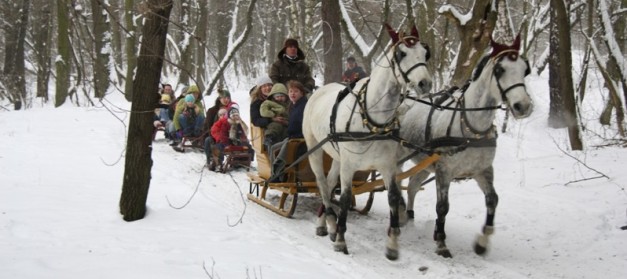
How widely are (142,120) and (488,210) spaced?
11.6ft

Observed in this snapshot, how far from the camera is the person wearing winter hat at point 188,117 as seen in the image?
11672 mm

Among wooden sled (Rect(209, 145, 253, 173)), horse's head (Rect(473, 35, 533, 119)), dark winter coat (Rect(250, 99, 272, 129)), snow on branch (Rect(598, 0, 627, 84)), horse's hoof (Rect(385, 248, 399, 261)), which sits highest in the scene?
snow on branch (Rect(598, 0, 627, 84))

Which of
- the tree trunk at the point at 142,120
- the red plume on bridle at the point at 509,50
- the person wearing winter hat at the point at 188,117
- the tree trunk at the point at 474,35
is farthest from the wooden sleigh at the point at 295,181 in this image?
the person wearing winter hat at the point at 188,117

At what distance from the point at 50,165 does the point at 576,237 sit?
7.51 m

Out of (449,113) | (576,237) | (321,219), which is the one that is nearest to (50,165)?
(321,219)

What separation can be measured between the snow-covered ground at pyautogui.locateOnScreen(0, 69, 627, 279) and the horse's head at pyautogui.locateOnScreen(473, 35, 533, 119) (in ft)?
5.01

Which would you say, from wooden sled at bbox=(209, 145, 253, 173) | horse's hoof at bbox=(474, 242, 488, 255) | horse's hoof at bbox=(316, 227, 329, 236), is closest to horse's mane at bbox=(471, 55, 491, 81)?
horse's hoof at bbox=(474, 242, 488, 255)

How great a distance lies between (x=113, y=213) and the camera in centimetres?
552

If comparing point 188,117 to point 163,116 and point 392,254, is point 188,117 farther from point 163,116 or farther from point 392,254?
point 392,254

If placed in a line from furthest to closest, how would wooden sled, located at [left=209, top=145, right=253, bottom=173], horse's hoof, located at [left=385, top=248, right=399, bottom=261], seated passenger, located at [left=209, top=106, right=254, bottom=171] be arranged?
1. seated passenger, located at [left=209, top=106, right=254, bottom=171]
2. wooden sled, located at [left=209, top=145, right=253, bottom=173]
3. horse's hoof, located at [left=385, top=248, right=399, bottom=261]

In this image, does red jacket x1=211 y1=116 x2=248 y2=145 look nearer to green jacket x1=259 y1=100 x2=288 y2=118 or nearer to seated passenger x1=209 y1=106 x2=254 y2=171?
seated passenger x1=209 y1=106 x2=254 y2=171

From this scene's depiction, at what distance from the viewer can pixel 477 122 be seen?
483 cm

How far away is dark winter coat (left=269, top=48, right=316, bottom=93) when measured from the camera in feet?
25.8

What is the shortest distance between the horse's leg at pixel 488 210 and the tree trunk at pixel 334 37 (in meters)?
5.45
